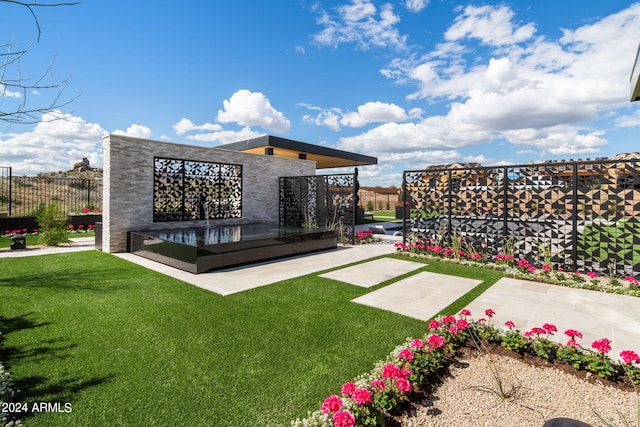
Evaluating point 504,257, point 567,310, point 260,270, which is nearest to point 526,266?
point 504,257

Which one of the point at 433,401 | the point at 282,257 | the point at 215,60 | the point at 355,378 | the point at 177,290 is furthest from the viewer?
the point at 215,60

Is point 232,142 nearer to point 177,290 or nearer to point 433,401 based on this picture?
point 177,290

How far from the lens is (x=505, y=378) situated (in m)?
2.51

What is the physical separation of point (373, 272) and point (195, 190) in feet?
21.3

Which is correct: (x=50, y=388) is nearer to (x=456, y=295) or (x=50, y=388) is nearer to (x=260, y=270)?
(x=260, y=270)

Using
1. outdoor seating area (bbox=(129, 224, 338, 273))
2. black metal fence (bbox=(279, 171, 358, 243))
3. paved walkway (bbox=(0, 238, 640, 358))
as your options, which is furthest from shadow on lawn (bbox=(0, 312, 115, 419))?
black metal fence (bbox=(279, 171, 358, 243))

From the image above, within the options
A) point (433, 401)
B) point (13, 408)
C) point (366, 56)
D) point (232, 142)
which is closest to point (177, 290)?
point (13, 408)

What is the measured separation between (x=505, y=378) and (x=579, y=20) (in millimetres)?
8737

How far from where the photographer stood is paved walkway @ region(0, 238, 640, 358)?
3568mm

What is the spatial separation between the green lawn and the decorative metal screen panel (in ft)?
13.4

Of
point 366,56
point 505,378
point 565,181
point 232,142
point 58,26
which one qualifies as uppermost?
point 366,56

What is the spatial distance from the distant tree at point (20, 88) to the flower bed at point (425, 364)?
326cm

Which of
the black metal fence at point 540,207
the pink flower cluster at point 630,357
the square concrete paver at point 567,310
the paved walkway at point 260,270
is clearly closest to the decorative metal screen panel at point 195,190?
the paved walkway at point 260,270

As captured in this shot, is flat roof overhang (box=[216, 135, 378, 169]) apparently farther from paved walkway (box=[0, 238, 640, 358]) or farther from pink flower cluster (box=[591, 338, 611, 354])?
pink flower cluster (box=[591, 338, 611, 354])
